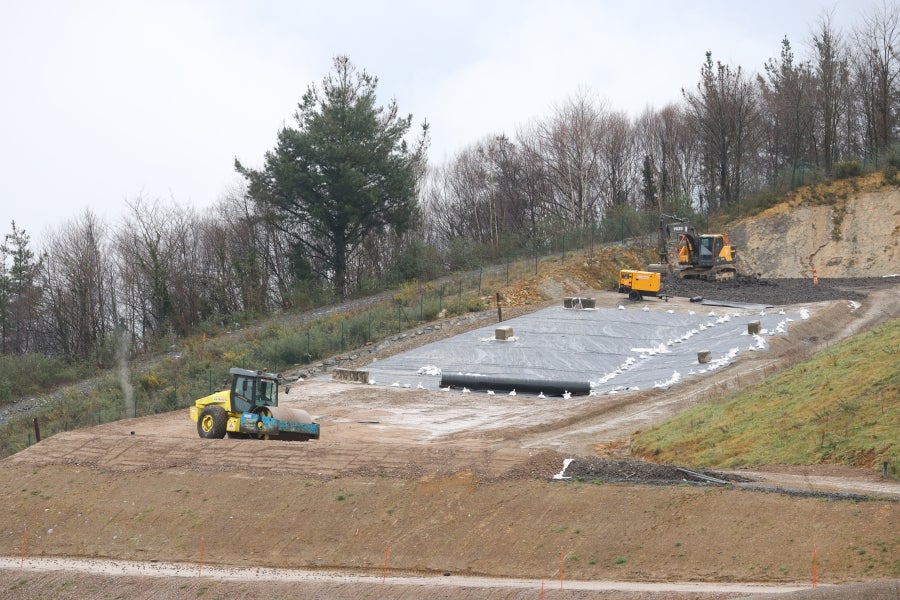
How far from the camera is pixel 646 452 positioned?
76.2 feet

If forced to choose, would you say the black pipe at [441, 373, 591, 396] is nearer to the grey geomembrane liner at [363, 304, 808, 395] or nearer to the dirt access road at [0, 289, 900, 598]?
the grey geomembrane liner at [363, 304, 808, 395]

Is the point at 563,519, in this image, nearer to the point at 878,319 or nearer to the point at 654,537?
the point at 654,537

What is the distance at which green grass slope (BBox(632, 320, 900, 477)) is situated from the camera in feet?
64.4

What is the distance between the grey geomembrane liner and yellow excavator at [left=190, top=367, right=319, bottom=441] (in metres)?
9.91

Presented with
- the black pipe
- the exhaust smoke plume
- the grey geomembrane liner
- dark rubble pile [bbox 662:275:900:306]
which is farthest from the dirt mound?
the exhaust smoke plume

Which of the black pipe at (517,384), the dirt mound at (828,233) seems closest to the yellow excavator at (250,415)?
the black pipe at (517,384)

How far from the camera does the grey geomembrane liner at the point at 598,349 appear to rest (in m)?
35.1

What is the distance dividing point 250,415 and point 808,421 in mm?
13481

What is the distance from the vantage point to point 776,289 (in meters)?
49.4

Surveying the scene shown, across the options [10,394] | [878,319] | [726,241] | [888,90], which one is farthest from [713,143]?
[10,394]

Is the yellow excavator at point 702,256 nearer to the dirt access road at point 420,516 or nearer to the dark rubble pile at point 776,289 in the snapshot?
the dark rubble pile at point 776,289

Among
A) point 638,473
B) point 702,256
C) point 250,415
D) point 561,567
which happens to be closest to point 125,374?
point 250,415

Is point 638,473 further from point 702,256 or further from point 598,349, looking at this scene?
point 702,256

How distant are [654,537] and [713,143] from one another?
59.8m
